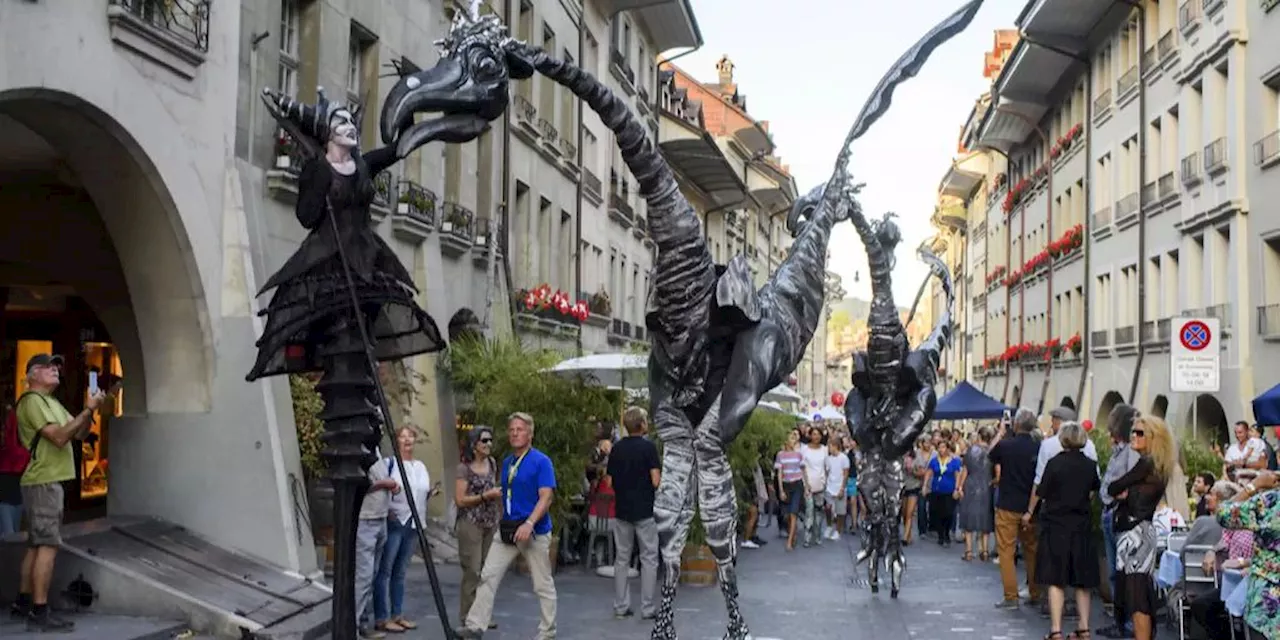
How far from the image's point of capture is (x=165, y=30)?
1301 centimetres

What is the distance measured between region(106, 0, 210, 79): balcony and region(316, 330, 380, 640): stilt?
724 cm

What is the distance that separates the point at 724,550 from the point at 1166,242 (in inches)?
1031

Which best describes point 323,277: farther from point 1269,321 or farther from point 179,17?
point 1269,321

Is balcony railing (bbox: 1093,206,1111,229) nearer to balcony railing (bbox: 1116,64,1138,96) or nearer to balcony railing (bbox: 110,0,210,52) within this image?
balcony railing (bbox: 1116,64,1138,96)

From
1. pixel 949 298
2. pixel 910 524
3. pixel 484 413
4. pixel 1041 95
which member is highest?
pixel 1041 95

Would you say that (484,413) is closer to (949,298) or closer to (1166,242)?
(949,298)

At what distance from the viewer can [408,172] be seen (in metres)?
20.5

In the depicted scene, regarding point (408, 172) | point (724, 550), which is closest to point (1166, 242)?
point (408, 172)

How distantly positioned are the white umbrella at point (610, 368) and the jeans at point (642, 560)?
3.80 m

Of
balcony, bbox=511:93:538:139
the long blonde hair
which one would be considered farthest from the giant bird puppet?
balcony, bbox=511:93:538:139

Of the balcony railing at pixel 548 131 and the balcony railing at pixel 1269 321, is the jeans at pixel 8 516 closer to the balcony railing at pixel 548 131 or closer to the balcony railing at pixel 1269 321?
the balcony railing at pixel 548 131

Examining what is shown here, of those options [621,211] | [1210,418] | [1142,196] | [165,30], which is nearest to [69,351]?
[165,30]

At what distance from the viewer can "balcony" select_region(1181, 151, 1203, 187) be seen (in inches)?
1167

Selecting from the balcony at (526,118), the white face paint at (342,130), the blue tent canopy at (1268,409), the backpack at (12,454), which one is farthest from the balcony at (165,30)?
the balcony at (526,118)
